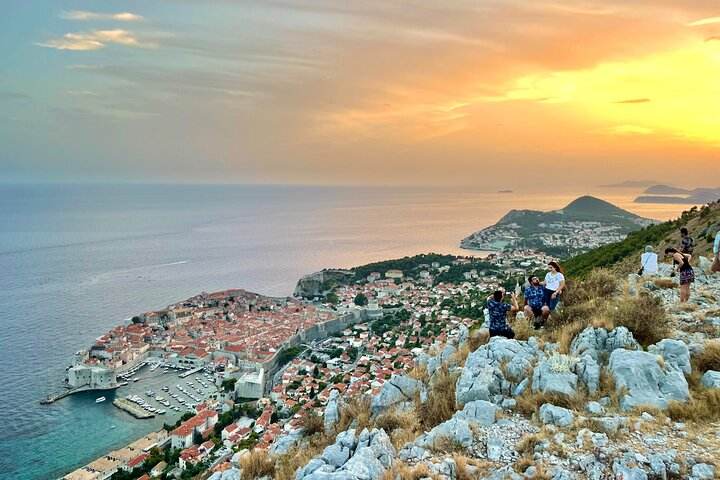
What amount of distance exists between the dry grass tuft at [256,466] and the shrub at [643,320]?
5059mm

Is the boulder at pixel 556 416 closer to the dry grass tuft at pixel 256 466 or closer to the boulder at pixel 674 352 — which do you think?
the boulder at pixel 674 352

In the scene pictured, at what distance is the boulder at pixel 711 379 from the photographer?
182 inches

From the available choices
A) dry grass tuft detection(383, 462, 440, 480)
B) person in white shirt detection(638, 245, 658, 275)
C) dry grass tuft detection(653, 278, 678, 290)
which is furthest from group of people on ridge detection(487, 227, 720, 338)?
dry grass tuft detection(383, 462, 440, 480)

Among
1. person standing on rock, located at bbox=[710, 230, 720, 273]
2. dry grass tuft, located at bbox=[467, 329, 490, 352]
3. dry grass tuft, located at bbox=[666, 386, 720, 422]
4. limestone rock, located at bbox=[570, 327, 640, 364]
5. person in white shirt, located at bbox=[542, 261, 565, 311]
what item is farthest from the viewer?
person standing on rock, located at bbox=[710, 230, 720, 273]

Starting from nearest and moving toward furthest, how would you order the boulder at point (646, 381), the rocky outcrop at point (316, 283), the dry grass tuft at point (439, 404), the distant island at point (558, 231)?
1. the boulder at point (646, 381)
2. the dry grass tuft at point (439, 404)
3. the rocky outcrop at point (316, 283)
4. the distant island at point (558, 231)

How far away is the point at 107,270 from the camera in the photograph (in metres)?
61.7

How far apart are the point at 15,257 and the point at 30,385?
5412 cm

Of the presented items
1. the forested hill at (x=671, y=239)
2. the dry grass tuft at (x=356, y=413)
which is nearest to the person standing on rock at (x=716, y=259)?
the forested hill at (x=671, y=239)

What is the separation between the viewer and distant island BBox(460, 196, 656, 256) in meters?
70.6

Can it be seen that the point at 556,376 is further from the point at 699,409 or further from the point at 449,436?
the point at 449,436

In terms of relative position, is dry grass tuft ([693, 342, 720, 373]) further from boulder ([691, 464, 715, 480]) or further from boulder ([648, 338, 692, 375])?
boulder ([691, 464, 715, 480])

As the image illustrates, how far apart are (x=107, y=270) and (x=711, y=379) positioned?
70689 mm

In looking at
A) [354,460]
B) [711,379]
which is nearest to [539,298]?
[711,379]

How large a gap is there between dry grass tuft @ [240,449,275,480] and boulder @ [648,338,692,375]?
494cm
